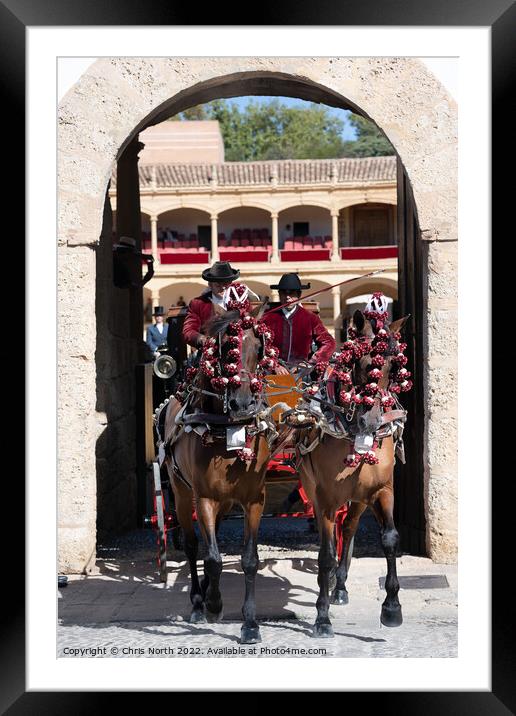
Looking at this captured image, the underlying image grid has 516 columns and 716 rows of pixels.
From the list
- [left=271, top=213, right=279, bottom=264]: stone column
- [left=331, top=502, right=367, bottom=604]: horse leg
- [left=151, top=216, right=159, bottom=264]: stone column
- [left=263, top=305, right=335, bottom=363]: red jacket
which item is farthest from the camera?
[left=151, top=216, right=159, bottom=264]: stone column

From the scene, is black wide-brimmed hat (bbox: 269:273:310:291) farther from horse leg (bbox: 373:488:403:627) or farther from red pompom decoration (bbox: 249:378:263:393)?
horse leg (bbox: 373:488:403:627)

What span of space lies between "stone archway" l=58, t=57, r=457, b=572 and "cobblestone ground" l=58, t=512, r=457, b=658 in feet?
1.67

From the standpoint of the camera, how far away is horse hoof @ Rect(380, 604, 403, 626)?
20.9ft

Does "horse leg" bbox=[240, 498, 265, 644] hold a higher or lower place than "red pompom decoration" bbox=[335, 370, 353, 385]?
lower

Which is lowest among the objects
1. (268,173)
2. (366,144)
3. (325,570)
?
(325,570)

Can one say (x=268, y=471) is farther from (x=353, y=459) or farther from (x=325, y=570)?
(x=353, y=459)

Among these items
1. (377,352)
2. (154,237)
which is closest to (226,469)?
(377,352)

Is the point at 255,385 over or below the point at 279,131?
below

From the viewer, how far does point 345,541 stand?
7195mm

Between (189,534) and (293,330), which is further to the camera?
(293,330)

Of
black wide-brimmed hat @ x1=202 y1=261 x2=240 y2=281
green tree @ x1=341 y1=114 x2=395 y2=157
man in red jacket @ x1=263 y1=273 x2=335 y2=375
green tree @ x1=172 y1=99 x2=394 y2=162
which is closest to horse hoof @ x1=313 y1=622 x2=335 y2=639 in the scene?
man in red jacket @ x1=263 y1=273 x2=335 y2=375

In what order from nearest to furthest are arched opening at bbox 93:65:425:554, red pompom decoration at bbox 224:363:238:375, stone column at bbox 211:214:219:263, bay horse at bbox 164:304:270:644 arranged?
red pompom decoration at bbox 224:363:238:375
bay horse at bbox 164:304:270:644
arched opening at bbox 93:65:425:554
stone column at bbox 211:214:219:263
